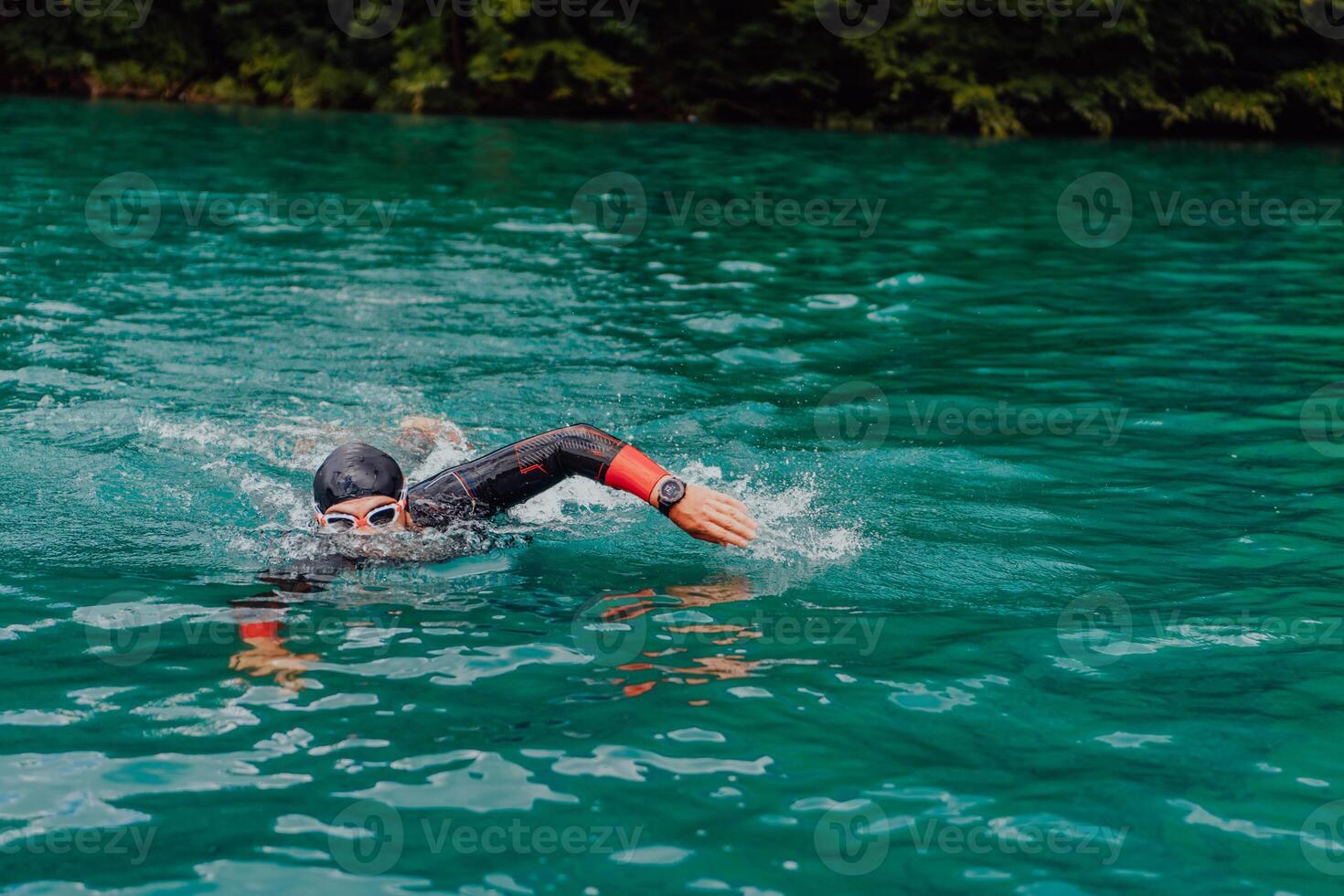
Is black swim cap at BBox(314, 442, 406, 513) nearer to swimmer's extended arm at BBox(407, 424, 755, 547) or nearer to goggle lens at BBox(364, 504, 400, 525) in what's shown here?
goggle lens at BBox(364, 504, 400, 525)

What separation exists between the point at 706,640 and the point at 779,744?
0.82 metres

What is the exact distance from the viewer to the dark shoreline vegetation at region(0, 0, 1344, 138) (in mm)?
26141

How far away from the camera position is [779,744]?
402 centimetres

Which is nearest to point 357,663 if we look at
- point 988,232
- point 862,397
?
point 862,397

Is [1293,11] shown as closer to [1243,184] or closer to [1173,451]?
[1243,184]
